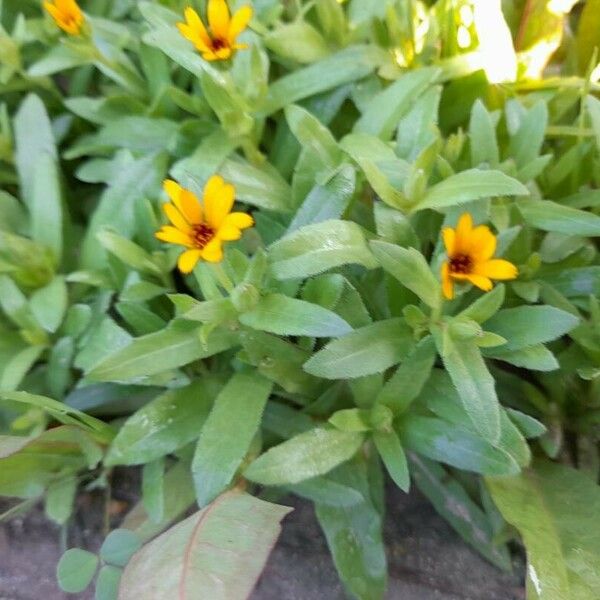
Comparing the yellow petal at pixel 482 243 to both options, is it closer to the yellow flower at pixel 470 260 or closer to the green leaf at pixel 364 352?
the yellow flower at pixel 470 260

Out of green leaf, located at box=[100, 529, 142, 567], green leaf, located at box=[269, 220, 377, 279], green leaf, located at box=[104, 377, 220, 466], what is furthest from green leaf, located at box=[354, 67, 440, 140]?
green leaf, located at box=[100, 529, 142, 567]

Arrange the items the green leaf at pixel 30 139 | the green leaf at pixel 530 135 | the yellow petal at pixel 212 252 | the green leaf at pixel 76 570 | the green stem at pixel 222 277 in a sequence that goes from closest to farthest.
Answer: the yellow petal at pixel 212 252
the green stem at pixel 222 277
the green leaf at pixel 76 570
the green leaf at pixel 530 135
the green leaf at pixel 30 139

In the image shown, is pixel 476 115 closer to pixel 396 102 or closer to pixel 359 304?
pixel 396 102

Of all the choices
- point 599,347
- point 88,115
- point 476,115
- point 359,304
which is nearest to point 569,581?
point 599,347

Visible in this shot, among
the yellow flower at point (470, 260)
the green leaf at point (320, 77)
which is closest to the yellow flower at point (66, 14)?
the green leaf at point (320, 77)

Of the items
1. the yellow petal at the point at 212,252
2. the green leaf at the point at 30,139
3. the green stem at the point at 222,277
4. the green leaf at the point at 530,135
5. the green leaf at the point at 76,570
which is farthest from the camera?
the green leaf at the point at 30,139

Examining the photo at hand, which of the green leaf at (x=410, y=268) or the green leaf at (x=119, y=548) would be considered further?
the green leaf at (x=119, y=548)
